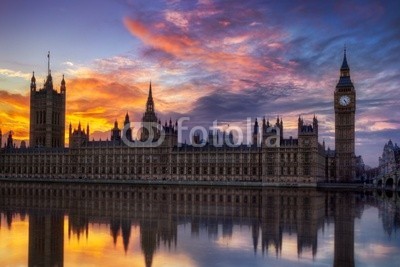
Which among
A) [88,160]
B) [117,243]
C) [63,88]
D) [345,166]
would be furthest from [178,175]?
[117,243]

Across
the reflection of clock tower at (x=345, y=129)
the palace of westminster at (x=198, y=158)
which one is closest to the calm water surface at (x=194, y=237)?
the palace of westminster at (x=198, y=158)

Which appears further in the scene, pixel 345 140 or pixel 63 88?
pixel 63 88

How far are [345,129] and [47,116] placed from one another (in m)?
96.4

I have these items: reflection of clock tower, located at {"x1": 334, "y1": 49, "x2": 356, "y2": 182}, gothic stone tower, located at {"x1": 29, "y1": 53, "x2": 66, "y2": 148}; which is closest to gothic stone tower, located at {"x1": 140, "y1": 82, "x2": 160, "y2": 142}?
gothic stone tower, located at {"x1": 29, "y1": 53, "x2": 66, "y2": 148}

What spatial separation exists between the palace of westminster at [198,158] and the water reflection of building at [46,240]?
234ft

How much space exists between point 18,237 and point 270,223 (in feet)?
56.6

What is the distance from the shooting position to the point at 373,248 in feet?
86.4

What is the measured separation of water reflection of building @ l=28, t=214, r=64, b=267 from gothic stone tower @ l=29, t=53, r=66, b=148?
130 metres

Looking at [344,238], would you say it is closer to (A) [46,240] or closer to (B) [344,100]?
(A) [46,240]

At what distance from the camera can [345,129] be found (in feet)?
399

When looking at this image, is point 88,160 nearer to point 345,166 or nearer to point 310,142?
point 310,142

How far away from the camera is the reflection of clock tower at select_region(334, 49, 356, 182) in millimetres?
120125

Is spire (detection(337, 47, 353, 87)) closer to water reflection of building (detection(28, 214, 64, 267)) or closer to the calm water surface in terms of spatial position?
the calm water surface

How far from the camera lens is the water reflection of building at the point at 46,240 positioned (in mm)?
22031
